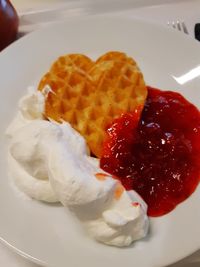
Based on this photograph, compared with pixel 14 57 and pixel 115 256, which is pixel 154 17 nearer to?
pixel 14 57

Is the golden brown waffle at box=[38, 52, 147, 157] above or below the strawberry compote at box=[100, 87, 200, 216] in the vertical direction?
above

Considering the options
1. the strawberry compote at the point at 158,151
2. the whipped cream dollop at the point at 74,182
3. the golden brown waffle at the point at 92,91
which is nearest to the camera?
the whipped cream dollop at the point at 74,182

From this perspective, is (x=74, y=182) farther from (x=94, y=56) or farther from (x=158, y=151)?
(x=94, y=56)

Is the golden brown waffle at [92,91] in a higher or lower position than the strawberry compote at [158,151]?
higher

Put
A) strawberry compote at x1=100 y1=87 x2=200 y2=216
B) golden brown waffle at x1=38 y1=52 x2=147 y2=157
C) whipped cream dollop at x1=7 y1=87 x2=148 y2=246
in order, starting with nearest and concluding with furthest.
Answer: whipped cream dollop at x1=7 y1=87 x2=148 y2=246
strawberry compote at x1=100 y1=87 x2=200 y2=216
golden brown waffle at x1=38 y1=52 x2=147 y2=157

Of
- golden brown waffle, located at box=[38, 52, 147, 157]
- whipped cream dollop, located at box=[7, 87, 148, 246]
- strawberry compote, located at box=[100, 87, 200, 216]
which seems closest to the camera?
whipped cream dollop, located at box=[7, 87, 148, 246]

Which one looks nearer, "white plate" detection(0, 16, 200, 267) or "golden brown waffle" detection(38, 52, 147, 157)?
"white plate" detection(0, 16, 200, 267)
